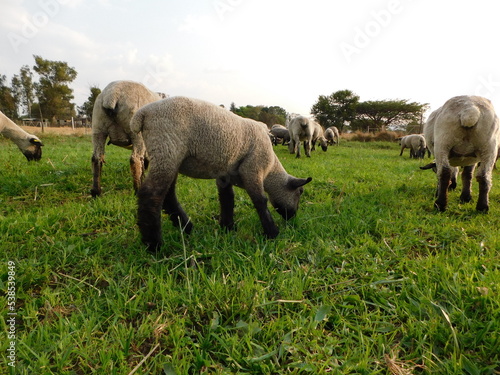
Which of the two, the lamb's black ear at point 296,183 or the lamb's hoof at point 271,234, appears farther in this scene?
the lamb's black ear at point 296,183

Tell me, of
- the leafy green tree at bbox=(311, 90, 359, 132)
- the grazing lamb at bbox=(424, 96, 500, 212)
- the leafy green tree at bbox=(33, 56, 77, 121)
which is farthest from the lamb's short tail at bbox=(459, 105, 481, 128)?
the leafy green tree at bbox=(311, 90, 359, 132)

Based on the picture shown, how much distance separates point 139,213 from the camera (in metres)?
2.52

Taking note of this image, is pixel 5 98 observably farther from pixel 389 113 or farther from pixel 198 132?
pixel 389 113

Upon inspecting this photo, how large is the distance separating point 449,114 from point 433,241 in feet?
7.25

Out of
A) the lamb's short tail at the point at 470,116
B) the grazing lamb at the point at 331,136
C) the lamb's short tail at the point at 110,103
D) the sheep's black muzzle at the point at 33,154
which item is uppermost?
the grazing lamb at the point at 331,136

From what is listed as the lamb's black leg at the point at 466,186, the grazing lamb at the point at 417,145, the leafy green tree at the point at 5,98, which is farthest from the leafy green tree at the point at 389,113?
the leafy green tree at the point at 5,98

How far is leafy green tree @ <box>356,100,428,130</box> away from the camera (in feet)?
140

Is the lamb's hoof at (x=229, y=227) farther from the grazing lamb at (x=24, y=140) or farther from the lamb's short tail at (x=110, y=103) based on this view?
the grazing lamb at (x=24, y=140)

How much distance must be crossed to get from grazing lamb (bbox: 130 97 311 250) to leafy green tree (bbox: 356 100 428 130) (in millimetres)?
44615

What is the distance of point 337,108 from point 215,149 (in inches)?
1982

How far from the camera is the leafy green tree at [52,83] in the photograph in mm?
27169

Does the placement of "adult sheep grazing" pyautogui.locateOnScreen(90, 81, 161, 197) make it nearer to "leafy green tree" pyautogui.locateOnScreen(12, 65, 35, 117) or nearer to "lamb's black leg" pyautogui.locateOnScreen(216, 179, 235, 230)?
"lamb's black leg" pyautogui.locateOnScreen(216, 179, 235, 230)

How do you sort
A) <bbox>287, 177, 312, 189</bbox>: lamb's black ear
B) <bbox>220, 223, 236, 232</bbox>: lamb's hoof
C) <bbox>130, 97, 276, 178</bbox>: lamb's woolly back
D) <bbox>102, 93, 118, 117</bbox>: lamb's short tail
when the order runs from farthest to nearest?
<bbox>102, 93, 118, 117</bbox>: lamb's short tail, <bbox>287, 177, 312, 189</bbox>: lamb's black ear, <bbox>220, 223, 236, 232</bbox>: lamb's hoof, <bbox>130, 97, 276, 178</bbox>: lamb's woolly back

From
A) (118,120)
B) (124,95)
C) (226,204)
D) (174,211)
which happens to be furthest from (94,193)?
(226,204)
